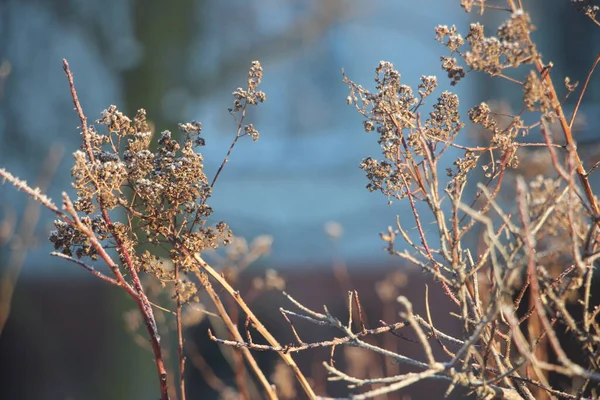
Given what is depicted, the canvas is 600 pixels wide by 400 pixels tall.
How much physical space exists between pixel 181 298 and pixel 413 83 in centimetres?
332

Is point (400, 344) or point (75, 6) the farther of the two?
point (75, 6)

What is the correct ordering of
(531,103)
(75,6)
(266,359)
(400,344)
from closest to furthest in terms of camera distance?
(531,103) → (400,344) → (266,359) → (75,6)

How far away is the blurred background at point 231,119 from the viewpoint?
3596 mm

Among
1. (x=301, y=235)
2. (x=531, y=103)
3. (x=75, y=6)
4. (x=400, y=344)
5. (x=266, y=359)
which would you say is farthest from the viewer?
(x=301, y=235)

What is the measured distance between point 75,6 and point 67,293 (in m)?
1.73

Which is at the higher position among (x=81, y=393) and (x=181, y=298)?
(x=81, y=393)

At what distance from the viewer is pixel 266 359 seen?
133 inches

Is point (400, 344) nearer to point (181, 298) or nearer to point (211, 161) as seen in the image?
point (211, 161)

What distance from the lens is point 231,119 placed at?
13.2 ft

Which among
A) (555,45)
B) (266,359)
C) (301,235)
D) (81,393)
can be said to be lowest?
(266,359)

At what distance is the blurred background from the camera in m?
3.60

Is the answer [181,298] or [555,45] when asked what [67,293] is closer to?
[555,45]

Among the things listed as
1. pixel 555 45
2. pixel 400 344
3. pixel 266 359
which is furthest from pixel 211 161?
pixel 555 45

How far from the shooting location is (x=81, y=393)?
13.3 ft
